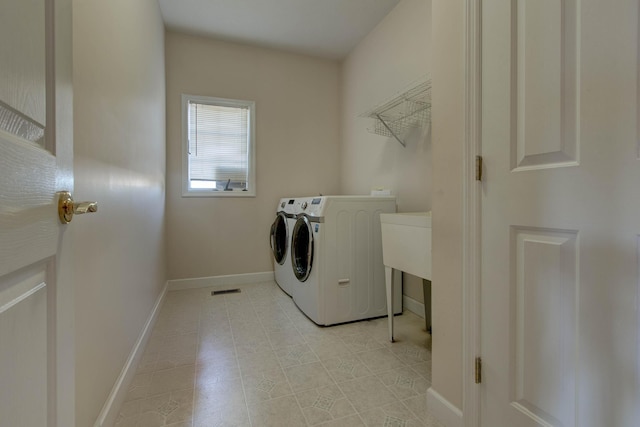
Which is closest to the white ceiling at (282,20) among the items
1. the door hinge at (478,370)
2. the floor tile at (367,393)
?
the door hinge at (478,370)

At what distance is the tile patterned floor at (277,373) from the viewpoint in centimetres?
125

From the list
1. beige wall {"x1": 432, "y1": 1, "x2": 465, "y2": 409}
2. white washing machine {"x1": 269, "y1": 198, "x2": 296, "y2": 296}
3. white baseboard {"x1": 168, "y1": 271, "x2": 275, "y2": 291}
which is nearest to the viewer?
beige wall {"x1": 432, "y1": 1, "x2": 465, "y2": 409}

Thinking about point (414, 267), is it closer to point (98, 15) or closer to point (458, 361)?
point (458, 361)

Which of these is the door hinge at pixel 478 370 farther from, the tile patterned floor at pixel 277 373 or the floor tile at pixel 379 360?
the floor tile at pixel 379 360

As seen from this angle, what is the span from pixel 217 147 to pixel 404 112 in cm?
212

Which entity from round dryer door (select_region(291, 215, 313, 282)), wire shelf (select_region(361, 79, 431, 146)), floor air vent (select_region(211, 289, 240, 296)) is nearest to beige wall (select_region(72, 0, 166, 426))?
→ floor air vent (select_region(211, 289, 240, 296))

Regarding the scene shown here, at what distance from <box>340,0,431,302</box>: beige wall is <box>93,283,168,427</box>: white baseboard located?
202 cm

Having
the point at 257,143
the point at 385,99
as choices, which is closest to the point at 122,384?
the point at 257,143

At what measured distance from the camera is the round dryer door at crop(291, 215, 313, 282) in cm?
224

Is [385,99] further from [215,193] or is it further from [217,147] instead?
[215,193]

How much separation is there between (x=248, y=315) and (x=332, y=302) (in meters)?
0.75

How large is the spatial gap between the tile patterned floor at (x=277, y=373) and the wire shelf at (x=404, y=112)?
63.1 inches

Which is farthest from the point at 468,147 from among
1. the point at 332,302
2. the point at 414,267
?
the point at 332,302

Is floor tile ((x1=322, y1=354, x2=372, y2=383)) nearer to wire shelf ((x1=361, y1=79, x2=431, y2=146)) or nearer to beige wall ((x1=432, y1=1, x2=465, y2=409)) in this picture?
beige wall ((x1=432, y1=1, x2=465, y2=409))
